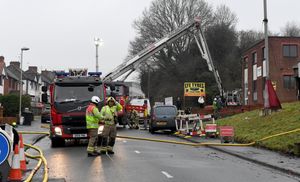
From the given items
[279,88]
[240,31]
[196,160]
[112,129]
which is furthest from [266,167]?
[240,31]

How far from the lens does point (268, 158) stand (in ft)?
49.1

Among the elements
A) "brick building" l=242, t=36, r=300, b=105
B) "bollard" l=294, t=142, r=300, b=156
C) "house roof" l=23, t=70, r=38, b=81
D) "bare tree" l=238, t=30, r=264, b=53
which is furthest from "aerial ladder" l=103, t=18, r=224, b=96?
"house roof" l=23, t=70, r=38, b=81

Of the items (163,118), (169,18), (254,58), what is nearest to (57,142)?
(163,118)

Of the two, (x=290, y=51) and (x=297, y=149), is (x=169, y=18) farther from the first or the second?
(x=297, y=149)

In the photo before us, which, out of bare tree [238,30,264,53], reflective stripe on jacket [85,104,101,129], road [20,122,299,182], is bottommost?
road [20,122,299,182]

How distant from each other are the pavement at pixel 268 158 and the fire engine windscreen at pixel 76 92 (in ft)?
17.0

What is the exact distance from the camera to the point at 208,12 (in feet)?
238

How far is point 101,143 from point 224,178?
5.65m

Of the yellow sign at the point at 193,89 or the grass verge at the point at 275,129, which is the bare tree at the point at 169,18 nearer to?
the yellow sign at the point at 193,89

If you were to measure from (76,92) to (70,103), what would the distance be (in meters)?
0.59

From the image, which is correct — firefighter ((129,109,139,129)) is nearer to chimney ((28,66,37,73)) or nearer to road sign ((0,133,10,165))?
road sign ((0,133,10,165))

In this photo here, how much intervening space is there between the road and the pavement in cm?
27

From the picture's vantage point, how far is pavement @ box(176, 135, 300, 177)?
42.0 feet

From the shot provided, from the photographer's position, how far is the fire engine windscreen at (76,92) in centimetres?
1852
